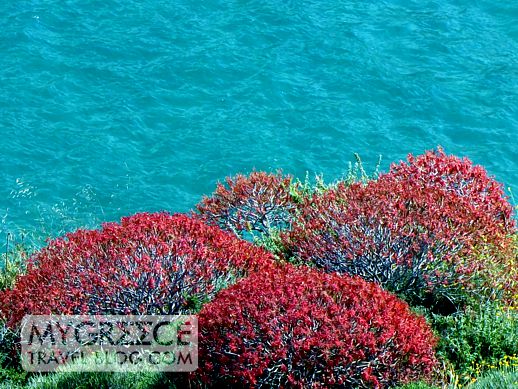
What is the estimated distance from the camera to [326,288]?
9.55 meters

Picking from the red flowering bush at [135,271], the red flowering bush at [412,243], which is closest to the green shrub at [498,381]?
the red flowering bush at [412,243]

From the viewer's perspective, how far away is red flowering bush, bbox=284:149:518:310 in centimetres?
1100

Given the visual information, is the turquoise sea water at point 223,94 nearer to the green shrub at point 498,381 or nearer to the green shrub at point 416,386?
the green shrub at point 416,386

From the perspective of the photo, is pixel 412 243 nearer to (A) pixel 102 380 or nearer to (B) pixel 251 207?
(B) pixel 251 207

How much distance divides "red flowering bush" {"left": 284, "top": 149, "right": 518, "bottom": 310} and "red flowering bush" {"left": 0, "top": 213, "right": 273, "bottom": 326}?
84 cm

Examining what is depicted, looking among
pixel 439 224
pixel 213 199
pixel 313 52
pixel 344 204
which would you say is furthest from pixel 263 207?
pixel 313 52

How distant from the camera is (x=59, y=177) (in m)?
18.8

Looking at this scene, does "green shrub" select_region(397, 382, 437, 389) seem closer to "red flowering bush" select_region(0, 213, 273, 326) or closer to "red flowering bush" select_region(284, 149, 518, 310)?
"red flowering bush" select_region(284, 149, 518, 310)

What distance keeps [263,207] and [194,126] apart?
23.4ft

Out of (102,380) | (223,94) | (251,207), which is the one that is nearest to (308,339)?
(102,380)

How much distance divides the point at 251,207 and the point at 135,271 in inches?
143

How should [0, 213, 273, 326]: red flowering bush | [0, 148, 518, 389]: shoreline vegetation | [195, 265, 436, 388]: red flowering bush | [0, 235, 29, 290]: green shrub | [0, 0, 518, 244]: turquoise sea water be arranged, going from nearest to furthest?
[195, 265, 436, 388]: red flowering bush
[0, 148, 518, 389]: shoreline vegetation
[0, 213, 273, 326]: red flowering bush
[0, 235, 29, 290]: green shrub
[0, 0, 518, 244]: turquoise sea water

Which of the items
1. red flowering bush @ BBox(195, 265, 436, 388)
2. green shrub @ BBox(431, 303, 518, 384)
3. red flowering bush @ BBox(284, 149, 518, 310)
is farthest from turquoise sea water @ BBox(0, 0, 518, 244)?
red flowering bush @ BBox(195, 265, 436, 388)

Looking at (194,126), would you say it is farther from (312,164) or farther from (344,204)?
(344,204)
